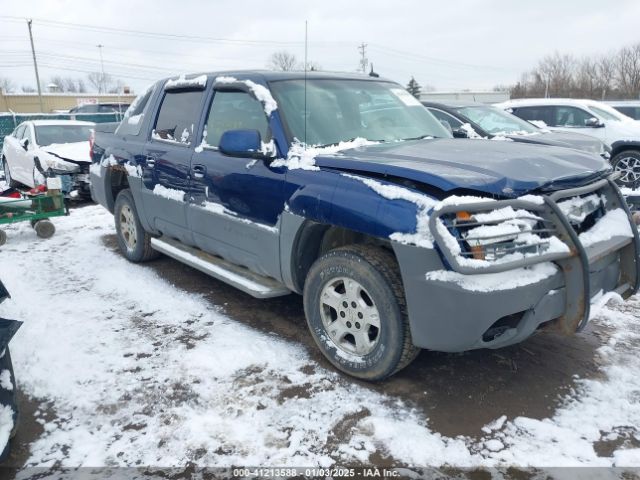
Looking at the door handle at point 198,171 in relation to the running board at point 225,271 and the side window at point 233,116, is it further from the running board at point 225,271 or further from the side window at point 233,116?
the running board at point 225,271

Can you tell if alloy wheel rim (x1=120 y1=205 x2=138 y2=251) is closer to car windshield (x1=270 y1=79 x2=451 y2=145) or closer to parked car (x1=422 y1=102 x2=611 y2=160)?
car windshield (x1=270 y1=79 x2=451 y2=145)

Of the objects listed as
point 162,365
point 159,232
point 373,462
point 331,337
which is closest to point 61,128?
point 159,232

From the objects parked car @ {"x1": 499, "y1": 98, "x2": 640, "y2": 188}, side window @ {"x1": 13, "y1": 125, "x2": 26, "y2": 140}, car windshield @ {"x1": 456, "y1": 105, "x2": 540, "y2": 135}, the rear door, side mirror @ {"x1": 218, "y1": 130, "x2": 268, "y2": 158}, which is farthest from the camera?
side window @ {"x1": 13, "y1": 125, "x2": 26, "y2": 140}

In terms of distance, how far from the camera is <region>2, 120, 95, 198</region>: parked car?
9.59 m

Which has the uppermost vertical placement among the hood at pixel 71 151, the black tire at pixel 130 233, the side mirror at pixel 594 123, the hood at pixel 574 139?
the side mirror at pixel 594 123

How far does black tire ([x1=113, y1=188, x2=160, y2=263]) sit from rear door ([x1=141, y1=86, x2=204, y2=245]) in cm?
47

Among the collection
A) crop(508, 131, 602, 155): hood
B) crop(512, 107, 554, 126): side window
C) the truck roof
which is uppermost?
the truck roof

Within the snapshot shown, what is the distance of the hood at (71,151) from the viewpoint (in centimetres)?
971

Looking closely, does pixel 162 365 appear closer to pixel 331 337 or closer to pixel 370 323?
pixel 331 337

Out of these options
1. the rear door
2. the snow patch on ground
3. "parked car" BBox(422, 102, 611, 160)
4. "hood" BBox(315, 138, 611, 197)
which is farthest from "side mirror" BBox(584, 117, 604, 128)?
the rear door

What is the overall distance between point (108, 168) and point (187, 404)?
3.71m

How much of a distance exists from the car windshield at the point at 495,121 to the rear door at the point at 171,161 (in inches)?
193

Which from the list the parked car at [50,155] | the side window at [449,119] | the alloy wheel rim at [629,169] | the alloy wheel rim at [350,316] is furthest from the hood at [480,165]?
the parked car at [50,155]

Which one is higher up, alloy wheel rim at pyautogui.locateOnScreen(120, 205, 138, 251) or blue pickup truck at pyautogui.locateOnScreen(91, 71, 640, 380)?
blue pickup truck at pyautogui.locateOnScreen(91, 71, 640, 380)
